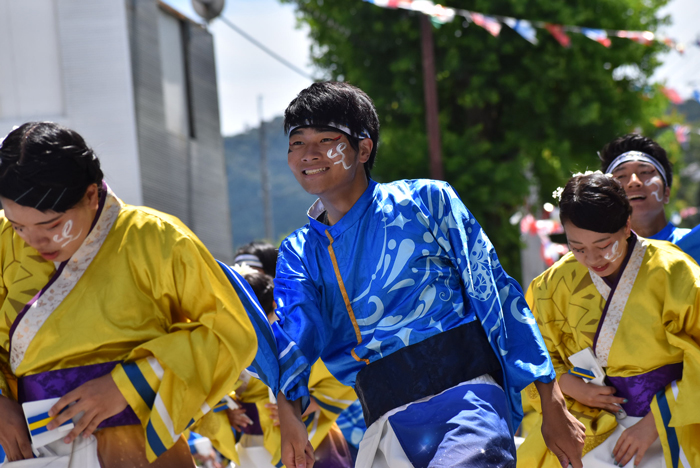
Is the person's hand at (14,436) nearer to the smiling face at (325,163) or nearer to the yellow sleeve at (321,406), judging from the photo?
the smiling face at (325,163)

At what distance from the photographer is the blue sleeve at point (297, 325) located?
2.50 m

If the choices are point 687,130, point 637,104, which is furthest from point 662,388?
point 687,130

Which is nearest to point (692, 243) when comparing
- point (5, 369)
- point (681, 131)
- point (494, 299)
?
point (494, 299)

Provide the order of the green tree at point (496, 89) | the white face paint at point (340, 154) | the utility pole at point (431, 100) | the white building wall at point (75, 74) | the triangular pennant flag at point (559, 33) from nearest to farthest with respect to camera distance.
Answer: the white face paint at point (340, 154), the white building wall at point (75, 74), the triangular pennant flag at point (559, 33), the utility pole at point (431, 100), the green tree at point (496, 89)

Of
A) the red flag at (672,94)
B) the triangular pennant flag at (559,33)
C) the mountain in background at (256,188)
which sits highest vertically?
the triangular pennant flag at (559,33)

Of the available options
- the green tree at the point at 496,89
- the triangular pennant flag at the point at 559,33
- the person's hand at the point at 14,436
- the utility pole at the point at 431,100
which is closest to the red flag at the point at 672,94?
the green tree at the point at 496,89

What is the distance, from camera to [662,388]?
2992 millimetres

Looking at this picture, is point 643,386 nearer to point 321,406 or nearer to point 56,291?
point 321,406

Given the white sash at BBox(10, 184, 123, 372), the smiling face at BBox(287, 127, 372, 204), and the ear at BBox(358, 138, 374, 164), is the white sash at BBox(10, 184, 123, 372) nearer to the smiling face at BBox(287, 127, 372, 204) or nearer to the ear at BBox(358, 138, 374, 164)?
the smiling face at BBox(287, 127, 372, 204)

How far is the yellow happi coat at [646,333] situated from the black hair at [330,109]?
121 centimetres

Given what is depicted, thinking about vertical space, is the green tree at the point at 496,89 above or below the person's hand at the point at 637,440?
above

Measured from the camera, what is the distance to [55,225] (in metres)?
2.20

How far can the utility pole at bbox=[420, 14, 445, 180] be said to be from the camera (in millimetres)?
10109

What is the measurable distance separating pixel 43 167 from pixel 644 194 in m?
2.74
